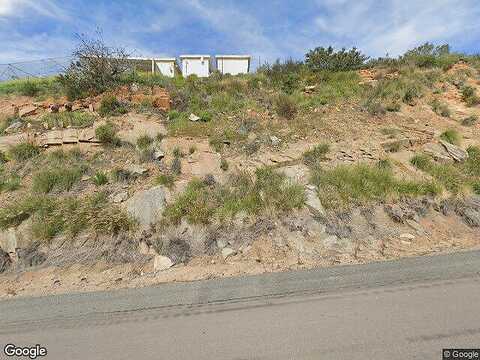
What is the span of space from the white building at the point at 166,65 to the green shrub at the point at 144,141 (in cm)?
2145

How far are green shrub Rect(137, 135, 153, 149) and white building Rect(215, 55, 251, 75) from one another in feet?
62.3

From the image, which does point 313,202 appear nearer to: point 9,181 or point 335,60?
point 9,181

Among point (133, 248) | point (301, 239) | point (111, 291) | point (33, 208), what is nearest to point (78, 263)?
point (133, 248)

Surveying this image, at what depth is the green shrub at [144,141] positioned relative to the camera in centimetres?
1016

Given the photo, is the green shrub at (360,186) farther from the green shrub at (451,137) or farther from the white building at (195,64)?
the white building at (195,64)

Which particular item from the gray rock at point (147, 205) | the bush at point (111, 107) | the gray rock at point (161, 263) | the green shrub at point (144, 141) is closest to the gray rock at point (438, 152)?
the gray rock at point (147, 205)

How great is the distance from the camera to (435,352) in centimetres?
283

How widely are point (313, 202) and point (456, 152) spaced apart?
6.35 metres

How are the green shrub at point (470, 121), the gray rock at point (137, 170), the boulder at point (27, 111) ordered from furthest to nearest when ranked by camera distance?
1. the boulder at point (27, 111)
2. the green shrub at point (470, 121)
3. the gray rock at point (137, 170)

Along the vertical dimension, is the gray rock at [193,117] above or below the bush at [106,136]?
above

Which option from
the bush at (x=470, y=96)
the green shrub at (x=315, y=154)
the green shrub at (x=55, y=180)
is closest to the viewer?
the green shrub at (x=55, y=180)

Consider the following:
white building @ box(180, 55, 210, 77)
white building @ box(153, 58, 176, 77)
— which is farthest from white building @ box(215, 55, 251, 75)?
white building @ box(153, 58, 176, 77)

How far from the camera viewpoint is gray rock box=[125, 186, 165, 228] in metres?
7.10

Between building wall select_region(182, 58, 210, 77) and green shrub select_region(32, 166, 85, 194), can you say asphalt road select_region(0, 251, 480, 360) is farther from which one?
building wall select_region(182, 58, 210, 77)
